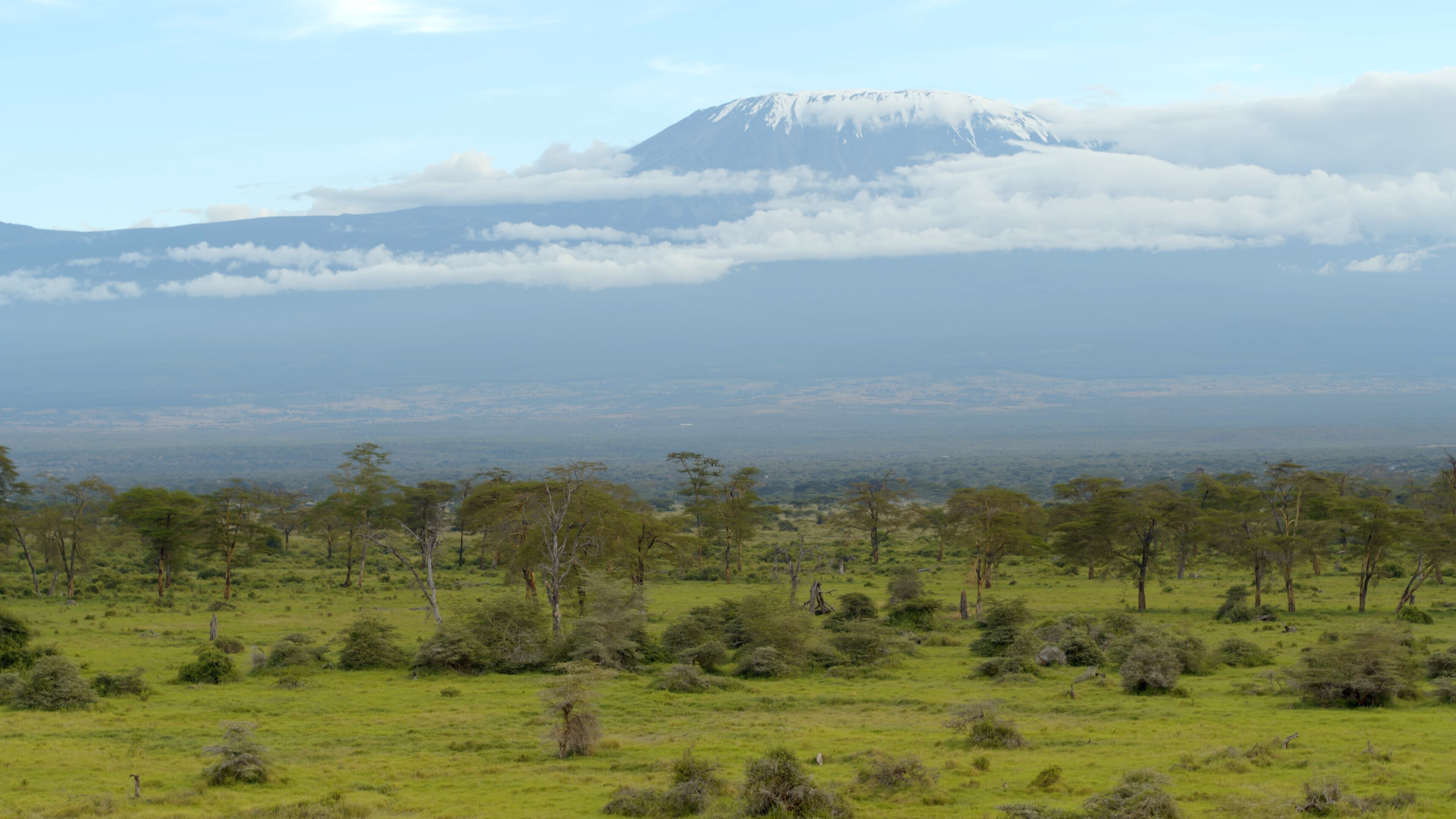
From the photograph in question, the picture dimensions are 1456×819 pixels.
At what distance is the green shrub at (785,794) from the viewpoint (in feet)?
59.4

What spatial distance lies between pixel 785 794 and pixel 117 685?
71.6ft

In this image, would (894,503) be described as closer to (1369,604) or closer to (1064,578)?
(1064,578)

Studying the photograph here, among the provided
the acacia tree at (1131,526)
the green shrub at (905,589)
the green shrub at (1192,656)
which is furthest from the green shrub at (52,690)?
the acacia tree at (1131,526)

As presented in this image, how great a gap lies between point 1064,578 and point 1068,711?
3367 cm

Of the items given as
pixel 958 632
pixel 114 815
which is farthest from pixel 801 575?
pixel 114 815

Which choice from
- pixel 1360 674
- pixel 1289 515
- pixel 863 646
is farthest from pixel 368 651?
pixel 1289 515

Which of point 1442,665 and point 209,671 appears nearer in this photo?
point 1442,665

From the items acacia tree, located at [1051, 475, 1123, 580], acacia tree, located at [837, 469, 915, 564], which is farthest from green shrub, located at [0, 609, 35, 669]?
acacia tree, located at [837, 469, 915, 564]

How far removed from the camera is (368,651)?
117 ft

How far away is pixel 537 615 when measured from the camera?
37406 mm

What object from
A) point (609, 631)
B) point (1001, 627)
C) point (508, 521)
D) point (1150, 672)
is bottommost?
point (1001, 627)

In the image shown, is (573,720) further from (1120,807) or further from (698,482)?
(698,482)

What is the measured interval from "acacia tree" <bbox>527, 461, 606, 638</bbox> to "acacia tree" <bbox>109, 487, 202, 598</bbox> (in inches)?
732

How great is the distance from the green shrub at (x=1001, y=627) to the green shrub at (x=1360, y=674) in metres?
9.25
